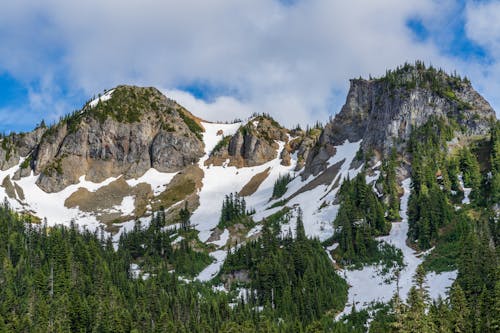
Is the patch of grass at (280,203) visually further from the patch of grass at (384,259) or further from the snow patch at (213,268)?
the patch of grass at (384,259)

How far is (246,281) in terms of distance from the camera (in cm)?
A: 14062

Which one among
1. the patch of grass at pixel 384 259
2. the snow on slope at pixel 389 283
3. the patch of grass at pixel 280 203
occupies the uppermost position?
the patch of grass at pixel 280 203

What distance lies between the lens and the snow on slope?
111 m

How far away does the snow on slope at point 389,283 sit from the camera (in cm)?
11112

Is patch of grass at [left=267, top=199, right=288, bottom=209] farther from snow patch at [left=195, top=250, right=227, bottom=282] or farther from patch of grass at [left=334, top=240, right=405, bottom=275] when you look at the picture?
patch of grass at [left=334, top=240, right=405, bottom=275]

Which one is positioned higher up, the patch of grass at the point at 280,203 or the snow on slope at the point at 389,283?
the patch of grass at the point at 280,203

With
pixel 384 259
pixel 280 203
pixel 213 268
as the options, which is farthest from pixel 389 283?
pixel 280 203

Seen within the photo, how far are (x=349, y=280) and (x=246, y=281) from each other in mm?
28689

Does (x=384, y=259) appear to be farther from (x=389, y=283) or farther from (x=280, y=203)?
(x=280, y=203)

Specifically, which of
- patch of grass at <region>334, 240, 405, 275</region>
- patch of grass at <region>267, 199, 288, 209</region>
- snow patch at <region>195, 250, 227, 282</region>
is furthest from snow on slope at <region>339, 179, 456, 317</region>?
patch of grass at <region>267, 199, 288, 209</region>

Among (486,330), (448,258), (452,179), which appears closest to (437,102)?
(452,179)

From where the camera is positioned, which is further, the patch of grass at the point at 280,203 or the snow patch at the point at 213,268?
the patch of grass at the point at 280,203

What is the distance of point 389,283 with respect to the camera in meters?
120

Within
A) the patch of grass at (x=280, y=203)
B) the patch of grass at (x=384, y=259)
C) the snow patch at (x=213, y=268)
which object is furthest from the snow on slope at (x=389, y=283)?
the patch of grass at (x=280, y=203)
